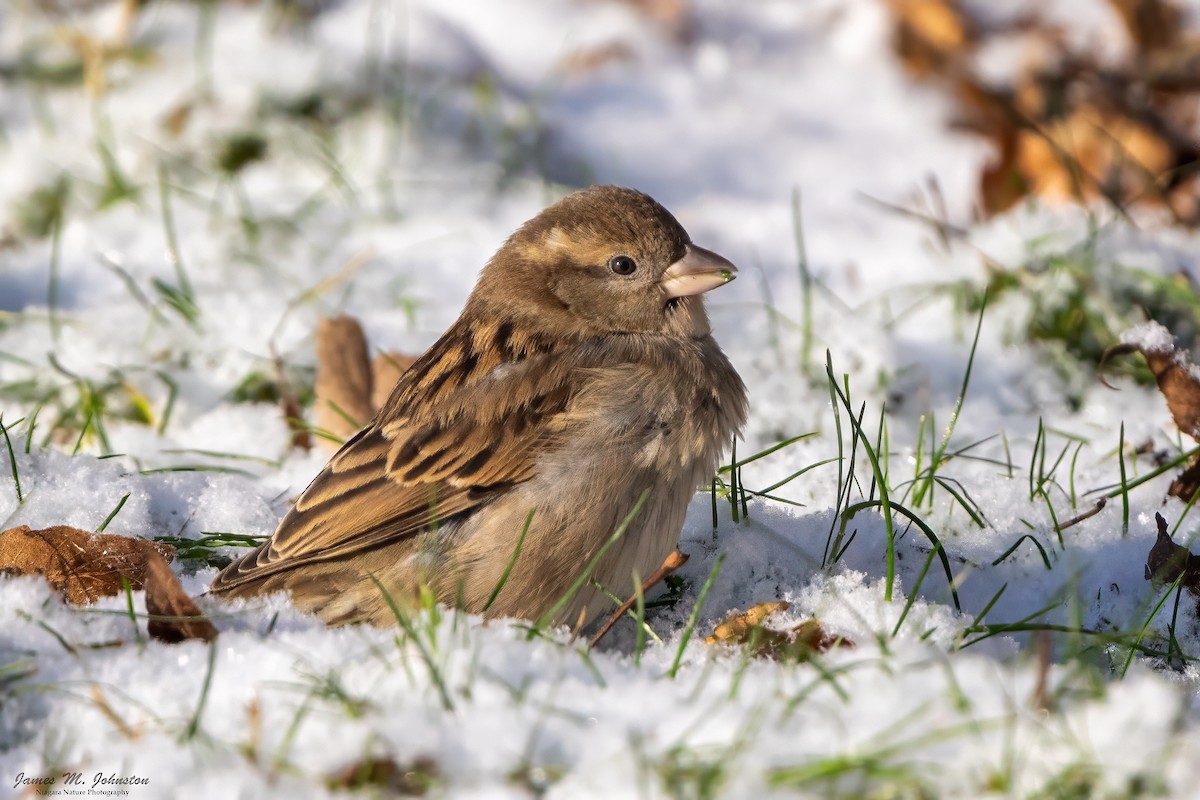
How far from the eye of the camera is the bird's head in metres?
3.93

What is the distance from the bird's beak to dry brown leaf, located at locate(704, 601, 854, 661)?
112 centimetres

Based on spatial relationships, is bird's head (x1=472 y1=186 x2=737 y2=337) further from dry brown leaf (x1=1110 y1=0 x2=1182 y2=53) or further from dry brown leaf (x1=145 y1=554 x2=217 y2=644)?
dry brown leaf (x1=1110 y1=0 x2=1182 y2=53)

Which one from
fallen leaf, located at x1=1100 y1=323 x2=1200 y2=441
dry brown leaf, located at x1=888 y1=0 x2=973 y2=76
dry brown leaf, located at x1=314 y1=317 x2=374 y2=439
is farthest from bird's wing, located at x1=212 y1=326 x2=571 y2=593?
dry brown leaf, located at x1=888 y1=0 x2=973 y2=76

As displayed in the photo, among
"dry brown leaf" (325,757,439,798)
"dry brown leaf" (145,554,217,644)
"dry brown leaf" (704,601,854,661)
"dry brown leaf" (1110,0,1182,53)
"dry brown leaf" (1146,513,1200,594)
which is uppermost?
"dry brown leaf" (1110,0,1182,53)

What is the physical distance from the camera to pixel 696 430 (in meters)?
3.45

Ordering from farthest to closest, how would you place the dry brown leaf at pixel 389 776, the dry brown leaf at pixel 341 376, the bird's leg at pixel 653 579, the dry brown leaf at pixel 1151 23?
the dry brown leaf at pixel 1151 23 < the dry brown leaf at pixel 341 376 < the bird's leg at pixel 653 579 < the dry brown leaf at pixel 389 776

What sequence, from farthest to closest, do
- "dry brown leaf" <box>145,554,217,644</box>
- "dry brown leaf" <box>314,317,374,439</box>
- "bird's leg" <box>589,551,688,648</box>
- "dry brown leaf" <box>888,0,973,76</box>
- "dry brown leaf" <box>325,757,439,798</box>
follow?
1. "dry brown leaf" <box>888,0,973,76</box>
2. "dry brown leaf" <box>314,317,374,439</box>
3. "bird's leg" <box>589,551,688,648</box>
4. "dry brown leaf" <box>145,554,217,644</box>
5. "dry brown leaf" <box>325,757,439,798</box>

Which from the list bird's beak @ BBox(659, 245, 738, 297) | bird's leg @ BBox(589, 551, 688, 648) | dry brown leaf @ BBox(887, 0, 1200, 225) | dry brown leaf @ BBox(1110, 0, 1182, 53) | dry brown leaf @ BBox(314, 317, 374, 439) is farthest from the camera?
dry brown leaf @ BBox(1110, 0, 1182, 53)

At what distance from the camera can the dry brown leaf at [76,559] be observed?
320 centimetres

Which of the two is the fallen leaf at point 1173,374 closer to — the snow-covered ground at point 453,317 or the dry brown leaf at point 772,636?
the snow-covered ground at point 453,317

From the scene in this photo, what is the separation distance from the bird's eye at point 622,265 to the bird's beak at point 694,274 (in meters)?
0.10

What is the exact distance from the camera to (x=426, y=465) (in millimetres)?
3475

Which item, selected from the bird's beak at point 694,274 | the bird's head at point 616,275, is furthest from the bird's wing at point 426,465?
the bird's beak at point 694,274

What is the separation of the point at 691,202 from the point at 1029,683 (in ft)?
15.1
